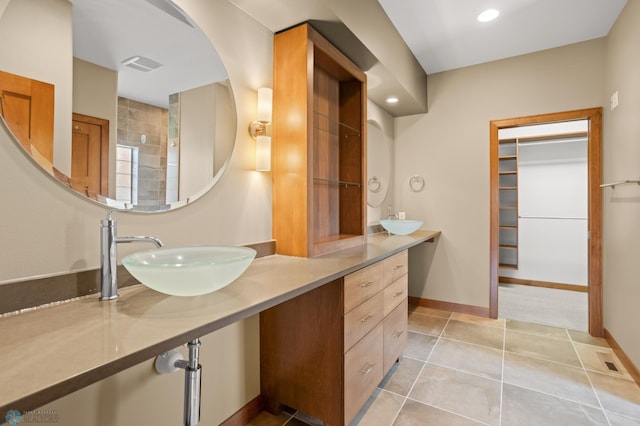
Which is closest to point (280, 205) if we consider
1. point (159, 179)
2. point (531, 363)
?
point (159, 179)

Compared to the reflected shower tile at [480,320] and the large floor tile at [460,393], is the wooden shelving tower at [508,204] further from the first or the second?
the large floor tile at [460,393]

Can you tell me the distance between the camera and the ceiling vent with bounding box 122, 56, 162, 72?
124 cm

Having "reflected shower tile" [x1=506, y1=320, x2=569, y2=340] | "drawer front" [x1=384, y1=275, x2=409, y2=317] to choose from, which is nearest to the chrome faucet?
"drawer front" [x1=384, y1=275, x2=409, y2=317]

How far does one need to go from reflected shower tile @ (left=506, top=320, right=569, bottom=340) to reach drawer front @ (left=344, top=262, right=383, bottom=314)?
1.99 meters

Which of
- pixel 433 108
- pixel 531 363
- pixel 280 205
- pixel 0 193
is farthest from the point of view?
pixel 433 108

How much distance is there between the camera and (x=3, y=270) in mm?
917

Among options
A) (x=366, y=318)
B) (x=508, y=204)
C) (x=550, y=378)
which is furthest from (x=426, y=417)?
(x=508, y=204)

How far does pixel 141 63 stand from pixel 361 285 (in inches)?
57.6

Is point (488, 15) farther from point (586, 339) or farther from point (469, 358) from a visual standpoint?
point (586, 339)

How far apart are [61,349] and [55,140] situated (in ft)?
2.28

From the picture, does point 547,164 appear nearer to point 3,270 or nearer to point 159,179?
point 159,179

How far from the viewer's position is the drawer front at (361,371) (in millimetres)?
1582

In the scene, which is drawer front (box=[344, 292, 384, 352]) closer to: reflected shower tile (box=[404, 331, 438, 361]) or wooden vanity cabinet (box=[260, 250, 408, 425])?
wooden vanity cabinet (box=[260, 250, 408, 425])

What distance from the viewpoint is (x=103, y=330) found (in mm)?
804
